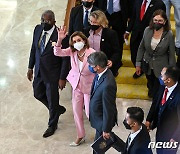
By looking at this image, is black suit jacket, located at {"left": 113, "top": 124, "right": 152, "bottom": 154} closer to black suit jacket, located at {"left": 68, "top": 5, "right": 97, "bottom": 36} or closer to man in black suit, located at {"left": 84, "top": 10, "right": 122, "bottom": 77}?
man in black suit, located at {"left": 84, "top": 10, "right": 122, "bottom": 77}

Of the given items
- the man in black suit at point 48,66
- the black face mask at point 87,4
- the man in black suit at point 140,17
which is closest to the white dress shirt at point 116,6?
the man in black suit at point 140,17

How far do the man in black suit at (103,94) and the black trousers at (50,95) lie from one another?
927mm

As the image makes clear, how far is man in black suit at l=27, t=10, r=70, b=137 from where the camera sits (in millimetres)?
5375

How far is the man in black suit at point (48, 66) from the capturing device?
5375 mm

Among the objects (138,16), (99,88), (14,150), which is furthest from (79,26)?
(14,150)

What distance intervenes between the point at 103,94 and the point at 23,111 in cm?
201

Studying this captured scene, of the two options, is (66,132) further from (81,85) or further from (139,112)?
(139,112)

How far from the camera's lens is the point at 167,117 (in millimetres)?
4602

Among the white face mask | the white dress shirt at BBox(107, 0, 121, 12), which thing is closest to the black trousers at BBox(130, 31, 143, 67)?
the white dress shirt at BBox(107, 0, 121, 12)

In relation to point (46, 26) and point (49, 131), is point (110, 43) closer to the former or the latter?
point (46, 26)

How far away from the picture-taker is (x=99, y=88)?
469cm

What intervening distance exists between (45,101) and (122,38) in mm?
1499

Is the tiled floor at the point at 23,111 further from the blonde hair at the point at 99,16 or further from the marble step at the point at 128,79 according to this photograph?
the blonde hair at the point at 99,16

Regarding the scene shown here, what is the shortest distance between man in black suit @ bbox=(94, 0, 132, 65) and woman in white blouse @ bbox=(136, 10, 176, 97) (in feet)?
2.33
